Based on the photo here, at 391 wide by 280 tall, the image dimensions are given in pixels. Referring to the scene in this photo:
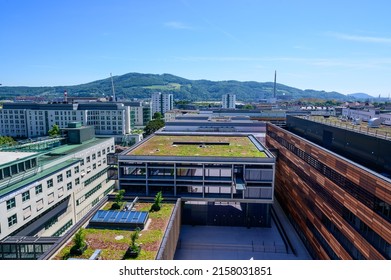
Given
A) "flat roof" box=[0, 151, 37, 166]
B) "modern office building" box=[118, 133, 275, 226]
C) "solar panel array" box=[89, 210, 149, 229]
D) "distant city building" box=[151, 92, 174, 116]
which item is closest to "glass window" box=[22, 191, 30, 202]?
"flat roof" box=[0, 151, 37, 166]

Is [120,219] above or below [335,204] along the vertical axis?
below

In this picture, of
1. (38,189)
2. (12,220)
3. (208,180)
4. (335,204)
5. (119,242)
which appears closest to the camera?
(119,242)

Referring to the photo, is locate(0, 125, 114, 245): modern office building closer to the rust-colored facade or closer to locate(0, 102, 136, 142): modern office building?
the rust-colored facade

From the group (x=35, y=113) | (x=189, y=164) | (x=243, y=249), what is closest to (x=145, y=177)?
(x=189, y=164)

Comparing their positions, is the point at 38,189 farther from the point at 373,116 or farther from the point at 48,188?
the point at 373,116

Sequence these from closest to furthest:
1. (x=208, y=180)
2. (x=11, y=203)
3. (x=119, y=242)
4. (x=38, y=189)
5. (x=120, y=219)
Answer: (x=119, y=242), (x=120, y=219), (x=11, y=203), (x=38, y=189), (x=208, y=180)

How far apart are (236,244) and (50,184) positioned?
24637mm

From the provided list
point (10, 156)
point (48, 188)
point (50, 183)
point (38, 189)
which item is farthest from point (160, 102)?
point (38, 189)

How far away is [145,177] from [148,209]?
7099 millimetres

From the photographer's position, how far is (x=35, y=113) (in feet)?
334

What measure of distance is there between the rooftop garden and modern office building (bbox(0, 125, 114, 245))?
8603mm

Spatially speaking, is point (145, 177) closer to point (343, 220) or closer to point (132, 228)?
point (132, 228)

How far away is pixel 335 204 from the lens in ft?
88.4

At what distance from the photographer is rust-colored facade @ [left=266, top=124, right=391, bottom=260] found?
20328mm
